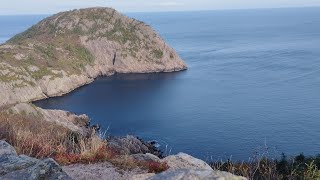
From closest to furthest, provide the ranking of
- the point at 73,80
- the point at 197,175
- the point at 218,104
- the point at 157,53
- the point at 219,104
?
the point at 197,175 → the point at 218,104 → the point at 219,104 → the point at 73,80 → the point at 157,53

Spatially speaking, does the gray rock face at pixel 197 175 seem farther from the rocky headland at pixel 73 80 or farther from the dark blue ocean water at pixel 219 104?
the dark blue ocean water at pixel 219 104

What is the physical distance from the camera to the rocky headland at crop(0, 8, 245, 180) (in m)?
12.0

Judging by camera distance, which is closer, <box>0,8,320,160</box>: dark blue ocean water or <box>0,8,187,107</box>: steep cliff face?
<box>0,8,320,160</box>: dark blue ocean water

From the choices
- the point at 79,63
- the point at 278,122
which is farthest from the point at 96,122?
the point at 79,63

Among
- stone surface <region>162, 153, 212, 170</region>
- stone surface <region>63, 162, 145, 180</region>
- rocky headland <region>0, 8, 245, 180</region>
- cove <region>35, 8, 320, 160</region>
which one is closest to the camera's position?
stone surface <region>63, 162, 145, 180</region>

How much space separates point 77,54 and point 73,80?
26.5 metres

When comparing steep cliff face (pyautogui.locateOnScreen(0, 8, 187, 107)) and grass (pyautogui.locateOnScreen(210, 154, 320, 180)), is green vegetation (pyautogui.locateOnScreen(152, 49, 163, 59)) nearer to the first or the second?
steep cliff face (pyautogui.locateOnScreen(0, 8, 187, 107))

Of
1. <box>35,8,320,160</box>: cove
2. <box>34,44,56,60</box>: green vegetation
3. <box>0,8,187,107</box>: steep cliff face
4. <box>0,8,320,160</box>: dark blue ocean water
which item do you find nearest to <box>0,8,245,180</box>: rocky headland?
<box>0,8,187,107</box>: steep cliff face

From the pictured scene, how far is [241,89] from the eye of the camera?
404ft

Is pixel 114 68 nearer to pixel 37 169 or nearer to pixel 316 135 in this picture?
pixel 316 135

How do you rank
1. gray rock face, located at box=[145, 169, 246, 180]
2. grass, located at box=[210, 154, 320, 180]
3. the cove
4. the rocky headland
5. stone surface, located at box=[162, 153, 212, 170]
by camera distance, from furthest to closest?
the cove
stone surface, located at box=[162, 153, 212, 170]
the rocky headland
grass, located at box=[210, 154, 320, 180]
gray rock face, located at box=[145, 169, 246, 180]

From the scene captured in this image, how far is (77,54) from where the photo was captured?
165125mm

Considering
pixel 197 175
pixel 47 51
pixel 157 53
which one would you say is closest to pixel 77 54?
pixel 47 51

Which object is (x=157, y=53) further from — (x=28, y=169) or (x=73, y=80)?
(x=28, y=169)
